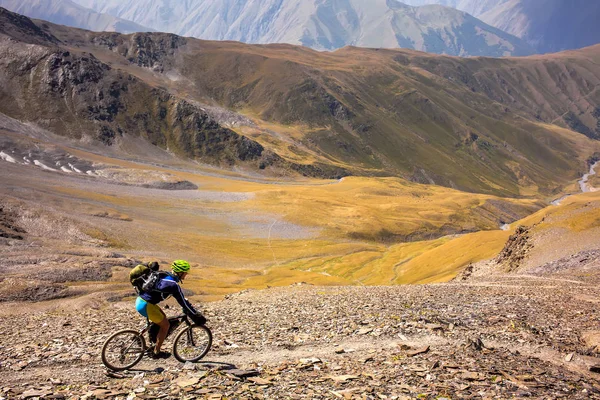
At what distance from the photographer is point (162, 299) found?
1574 cm

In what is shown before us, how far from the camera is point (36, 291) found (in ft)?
145

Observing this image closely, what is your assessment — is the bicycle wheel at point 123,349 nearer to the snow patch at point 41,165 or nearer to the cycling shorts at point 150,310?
the cycling shorts at point 150,310

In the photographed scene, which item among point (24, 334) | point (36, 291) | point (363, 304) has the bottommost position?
point (36, 291)

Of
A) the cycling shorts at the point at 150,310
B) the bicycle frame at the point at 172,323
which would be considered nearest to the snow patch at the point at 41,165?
the bicycle frame at the point at 172,323

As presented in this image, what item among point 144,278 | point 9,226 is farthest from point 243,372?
point 9,226

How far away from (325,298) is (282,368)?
48.2ft

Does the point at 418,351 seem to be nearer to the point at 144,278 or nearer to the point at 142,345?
the point at 142,345

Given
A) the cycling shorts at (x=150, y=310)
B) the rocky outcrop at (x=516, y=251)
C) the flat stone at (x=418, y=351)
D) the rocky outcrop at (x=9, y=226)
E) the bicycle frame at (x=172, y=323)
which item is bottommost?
the rocky outcrop at (x=9, y=226)

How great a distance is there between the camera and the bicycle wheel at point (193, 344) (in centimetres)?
1634

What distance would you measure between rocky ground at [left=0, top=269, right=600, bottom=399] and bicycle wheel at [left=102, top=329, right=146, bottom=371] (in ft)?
1.38

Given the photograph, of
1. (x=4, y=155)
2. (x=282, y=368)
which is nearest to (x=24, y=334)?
(x=282, y=368)

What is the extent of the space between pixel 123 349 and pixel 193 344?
2379 mm

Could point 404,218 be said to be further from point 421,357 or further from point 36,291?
point 421,357

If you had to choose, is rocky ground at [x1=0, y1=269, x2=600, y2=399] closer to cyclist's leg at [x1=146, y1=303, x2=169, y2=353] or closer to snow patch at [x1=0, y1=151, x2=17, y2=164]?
cyclist's leg at [x1=146, y1=303, x2=169, y2=353]
